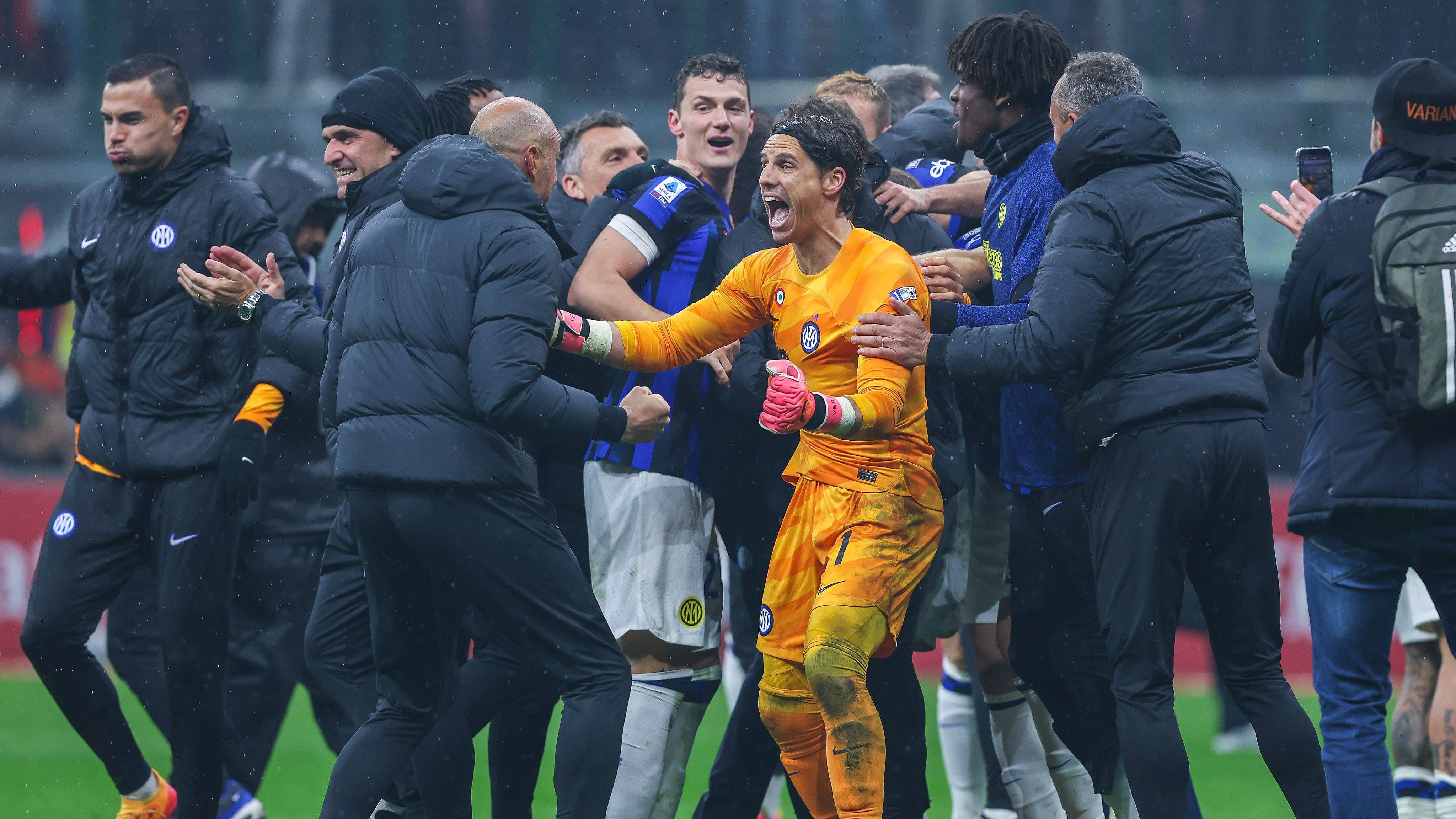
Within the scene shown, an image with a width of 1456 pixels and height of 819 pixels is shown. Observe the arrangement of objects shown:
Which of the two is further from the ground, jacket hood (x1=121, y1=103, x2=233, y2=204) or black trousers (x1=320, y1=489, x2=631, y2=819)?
jacket hood (x1=121, y1=103, x2=233, y2=204)

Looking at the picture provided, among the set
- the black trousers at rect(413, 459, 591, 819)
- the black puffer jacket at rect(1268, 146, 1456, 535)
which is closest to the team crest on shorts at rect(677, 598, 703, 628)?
the black trousers at rect(413, 459, 591, 819)

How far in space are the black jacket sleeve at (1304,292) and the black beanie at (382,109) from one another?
8.17ft

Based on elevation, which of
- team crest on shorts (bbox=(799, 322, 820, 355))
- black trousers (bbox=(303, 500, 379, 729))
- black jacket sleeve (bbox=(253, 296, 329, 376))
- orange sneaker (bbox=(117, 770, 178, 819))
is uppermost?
team crest on shorts (bbox=(799, 322, 820, 355))

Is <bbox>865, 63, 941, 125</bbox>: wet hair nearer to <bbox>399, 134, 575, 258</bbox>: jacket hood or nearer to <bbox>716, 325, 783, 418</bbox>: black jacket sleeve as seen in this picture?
<bbox>716, 325, 783, 418</bbox>: black jacket sleeve

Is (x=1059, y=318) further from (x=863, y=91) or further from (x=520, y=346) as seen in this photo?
(x=863, y=91)

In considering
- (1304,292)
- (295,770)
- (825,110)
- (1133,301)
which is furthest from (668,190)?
(295,770)

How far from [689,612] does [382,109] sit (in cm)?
172

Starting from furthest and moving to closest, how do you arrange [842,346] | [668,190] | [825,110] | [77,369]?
[77,369] < [668,190] < [825,110] < [842,346]

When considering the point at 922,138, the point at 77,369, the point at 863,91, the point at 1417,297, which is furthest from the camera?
the point at 863,91

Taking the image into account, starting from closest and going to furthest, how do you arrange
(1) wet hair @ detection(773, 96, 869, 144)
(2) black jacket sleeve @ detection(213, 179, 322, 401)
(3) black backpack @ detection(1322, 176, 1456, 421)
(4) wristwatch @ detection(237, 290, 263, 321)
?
(3) black backpack @ detection(1322, 176, 1456, 421), (1) wet hair @ detection(773, 96, 869, 144), (4) wristwatch @ detection(237, 290, 263, 321), (2) black jacket sleeve @ detection(213, 179, 322, 401)

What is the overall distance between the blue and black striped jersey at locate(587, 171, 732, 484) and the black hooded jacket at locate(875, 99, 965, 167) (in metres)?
0.95

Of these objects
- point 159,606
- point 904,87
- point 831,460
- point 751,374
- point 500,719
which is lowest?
point 500,719

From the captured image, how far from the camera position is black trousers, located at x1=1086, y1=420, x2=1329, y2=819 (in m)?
3.81

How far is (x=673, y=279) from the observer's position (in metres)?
4.76
